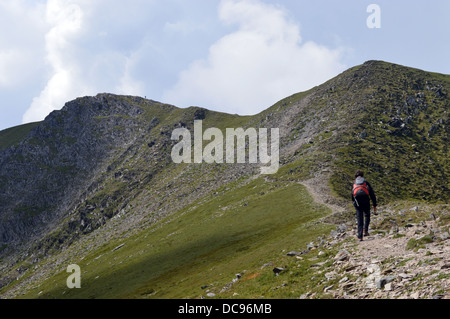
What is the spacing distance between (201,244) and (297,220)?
25457 mm

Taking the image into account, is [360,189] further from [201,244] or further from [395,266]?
[201,244]

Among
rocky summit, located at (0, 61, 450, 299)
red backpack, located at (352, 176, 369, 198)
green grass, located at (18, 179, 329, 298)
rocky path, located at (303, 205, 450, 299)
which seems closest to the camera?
rocky path, located at (303, 205, 450, 299)

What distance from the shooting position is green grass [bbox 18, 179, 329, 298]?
62250mm

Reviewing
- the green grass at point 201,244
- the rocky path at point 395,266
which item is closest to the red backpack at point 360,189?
the rocky path at point 395,266

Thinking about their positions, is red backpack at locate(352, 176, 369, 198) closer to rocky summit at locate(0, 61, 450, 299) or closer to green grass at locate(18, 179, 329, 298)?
rocky summit at locate(0, 61, 450, 299)

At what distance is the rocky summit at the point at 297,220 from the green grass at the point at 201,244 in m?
0.51

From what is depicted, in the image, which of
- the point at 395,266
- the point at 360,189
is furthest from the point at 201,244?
the point at 395,266

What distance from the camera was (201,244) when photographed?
83.9 m

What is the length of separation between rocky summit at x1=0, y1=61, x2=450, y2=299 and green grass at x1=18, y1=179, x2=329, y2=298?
20.3 inches

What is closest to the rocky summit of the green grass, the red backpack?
the green grass

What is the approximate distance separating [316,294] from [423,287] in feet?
19.6

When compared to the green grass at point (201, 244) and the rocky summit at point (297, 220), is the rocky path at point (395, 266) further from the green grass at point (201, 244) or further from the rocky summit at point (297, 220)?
the green grass at point (201, 244)

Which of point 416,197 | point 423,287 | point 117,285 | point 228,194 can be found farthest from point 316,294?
point 228,194

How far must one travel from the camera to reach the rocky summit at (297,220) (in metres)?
23.1
